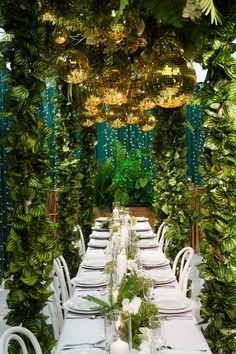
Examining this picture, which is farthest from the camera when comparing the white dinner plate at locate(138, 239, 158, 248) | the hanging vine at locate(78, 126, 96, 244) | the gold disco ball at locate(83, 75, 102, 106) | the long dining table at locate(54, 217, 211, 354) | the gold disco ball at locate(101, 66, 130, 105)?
the hanging vine at locate(78, 126, 96, 244)

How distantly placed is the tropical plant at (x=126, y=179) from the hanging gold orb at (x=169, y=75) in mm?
6412

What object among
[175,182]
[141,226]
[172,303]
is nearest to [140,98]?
[175,182]

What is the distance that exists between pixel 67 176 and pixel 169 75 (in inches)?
124

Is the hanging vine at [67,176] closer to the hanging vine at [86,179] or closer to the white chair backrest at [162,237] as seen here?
the white chair backrest at [162,237]

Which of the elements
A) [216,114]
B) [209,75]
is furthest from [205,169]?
[209,75]

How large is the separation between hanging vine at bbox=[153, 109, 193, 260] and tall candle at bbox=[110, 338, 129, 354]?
379cm

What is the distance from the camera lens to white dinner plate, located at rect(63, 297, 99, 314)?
2.91 m

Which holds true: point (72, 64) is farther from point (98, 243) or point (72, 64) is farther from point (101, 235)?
point (101, 235)

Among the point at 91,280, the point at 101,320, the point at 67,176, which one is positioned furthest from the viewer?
the point at 67,176

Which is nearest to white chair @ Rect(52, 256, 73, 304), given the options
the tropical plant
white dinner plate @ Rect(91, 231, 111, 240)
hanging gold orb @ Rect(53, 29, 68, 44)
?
white dinner plate @ Rect(91, 231, 111, 240)

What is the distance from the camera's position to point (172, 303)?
3.00 meters

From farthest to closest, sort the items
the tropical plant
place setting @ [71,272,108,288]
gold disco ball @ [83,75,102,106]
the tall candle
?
the tropical plant → gold disco ball @ [83,75,102,106] → place setting @ [71,272,108,288] → the tall candle

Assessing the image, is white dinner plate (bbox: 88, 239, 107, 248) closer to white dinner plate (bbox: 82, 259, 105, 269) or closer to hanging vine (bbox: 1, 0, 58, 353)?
white dinner plate (bbox: 82, 259, 105, 269)

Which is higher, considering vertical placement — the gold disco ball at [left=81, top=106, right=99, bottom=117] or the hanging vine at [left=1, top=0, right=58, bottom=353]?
the gold disco ball at [left=81, top=106, right=99, bottom=117]
